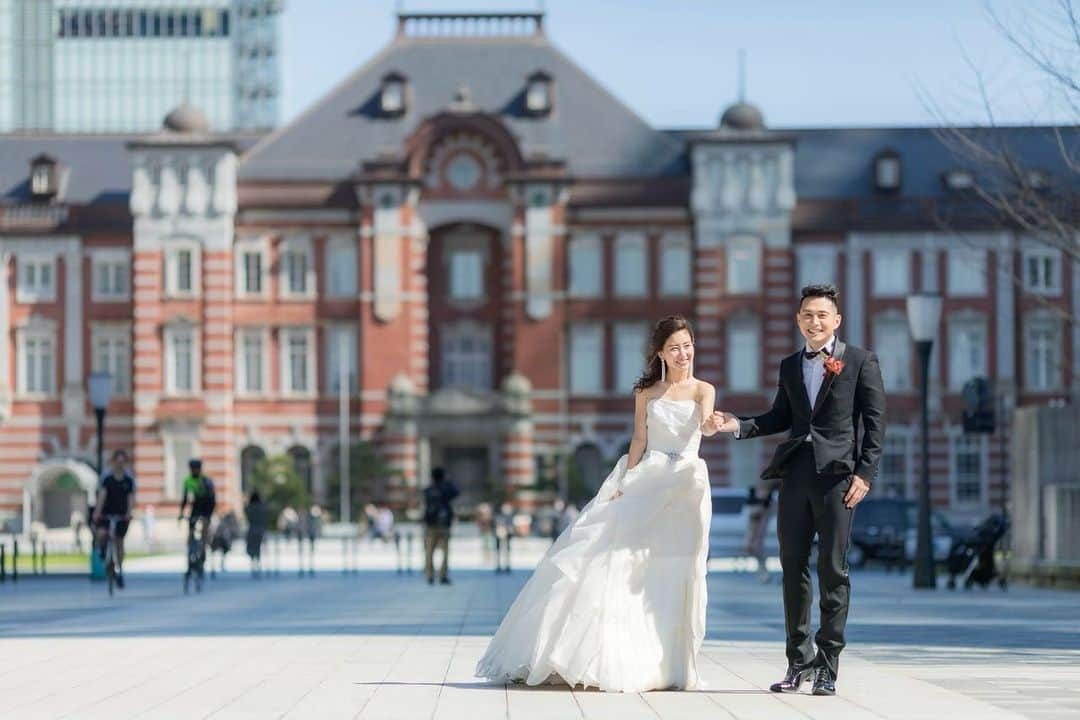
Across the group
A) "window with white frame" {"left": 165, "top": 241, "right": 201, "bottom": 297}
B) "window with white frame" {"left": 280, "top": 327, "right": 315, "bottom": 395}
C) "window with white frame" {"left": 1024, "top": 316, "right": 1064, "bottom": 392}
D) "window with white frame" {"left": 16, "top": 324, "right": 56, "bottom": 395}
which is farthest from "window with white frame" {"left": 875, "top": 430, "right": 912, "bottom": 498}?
"window with white frame" {"left": 16, "top": 324, "right": 56, "bottom": 395}

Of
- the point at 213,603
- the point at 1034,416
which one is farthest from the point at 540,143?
the point at 213,603

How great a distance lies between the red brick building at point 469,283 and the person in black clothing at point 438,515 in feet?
110

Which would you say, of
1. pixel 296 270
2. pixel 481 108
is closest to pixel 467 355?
pixel 296 270

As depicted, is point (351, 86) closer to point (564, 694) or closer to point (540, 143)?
point (540, 143)

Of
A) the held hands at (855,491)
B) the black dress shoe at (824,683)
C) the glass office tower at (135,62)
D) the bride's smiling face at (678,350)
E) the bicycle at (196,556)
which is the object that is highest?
the glass office tower at (135,62)

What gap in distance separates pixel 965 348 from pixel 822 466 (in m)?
57.1

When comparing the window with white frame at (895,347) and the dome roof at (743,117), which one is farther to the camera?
the window with white frame at (895,347)

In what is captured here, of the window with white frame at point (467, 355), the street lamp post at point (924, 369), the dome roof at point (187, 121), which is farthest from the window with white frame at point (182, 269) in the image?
the street lamp post at point (924, 369)

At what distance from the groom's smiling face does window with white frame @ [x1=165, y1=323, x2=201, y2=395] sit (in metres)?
56.2

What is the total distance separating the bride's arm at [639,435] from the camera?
1284cm

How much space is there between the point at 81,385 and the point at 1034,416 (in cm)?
4335

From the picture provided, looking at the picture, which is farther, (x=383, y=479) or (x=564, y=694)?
(x=383, y=479)

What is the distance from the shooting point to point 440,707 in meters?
11.6

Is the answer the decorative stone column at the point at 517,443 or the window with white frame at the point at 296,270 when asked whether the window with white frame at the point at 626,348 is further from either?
the window with white frame at the point at 296,270
